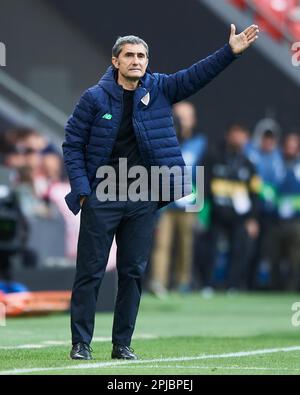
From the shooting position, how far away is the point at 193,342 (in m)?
10.9

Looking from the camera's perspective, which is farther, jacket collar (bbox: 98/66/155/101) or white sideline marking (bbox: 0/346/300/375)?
jacket collar (bbox: 98/66/155/101)

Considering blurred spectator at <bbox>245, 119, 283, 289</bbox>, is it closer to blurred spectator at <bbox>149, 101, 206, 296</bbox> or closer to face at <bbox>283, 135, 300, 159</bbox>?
face at <bbox>283, 135, 300, 159</bbox>

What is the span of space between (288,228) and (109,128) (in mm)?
11780

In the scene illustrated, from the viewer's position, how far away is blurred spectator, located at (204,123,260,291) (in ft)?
61.6

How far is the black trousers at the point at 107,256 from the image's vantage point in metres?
8.99

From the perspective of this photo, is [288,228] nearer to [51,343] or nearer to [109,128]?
[51,343]

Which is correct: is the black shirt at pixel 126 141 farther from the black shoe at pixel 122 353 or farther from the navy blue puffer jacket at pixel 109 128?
the black shoe at pixel 122 353

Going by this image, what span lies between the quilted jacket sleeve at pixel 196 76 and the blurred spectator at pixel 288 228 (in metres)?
10.9

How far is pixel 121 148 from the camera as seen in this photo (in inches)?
355

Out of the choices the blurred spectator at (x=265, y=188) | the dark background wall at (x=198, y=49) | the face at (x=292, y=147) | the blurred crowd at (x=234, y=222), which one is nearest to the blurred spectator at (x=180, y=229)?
the blurred crowd at (x=234, y=222)

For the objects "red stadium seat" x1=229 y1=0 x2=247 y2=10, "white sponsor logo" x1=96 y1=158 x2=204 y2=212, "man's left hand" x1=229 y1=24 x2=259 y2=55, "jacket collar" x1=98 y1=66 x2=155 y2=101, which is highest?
"red stadium seat" x1=229 y1=0 x2=247 y2=10

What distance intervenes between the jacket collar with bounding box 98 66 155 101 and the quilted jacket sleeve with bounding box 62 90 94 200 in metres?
0.14

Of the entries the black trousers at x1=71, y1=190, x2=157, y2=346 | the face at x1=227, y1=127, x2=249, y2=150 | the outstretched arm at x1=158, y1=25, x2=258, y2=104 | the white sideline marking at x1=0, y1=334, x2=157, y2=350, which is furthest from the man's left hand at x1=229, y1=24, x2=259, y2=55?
the face at x1=227, y1=127, x2=249, y2=150
